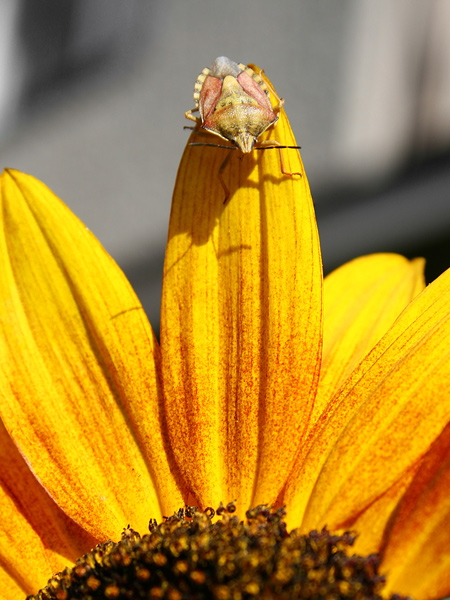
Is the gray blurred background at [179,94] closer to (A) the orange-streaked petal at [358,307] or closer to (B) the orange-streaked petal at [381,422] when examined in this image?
(A) the orange-streaked petal at [358,307]

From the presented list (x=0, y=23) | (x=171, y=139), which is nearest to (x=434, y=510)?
(x=171, y=139)

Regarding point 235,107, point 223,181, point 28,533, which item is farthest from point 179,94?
point 28,533

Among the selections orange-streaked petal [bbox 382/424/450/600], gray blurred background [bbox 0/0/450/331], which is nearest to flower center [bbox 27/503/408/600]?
orange-streaked petal [bbox 382/424/450/600]

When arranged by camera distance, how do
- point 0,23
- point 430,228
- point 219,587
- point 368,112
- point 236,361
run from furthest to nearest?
point 368,112, point 0,23, point 430,228, point 236,361, point 219,587

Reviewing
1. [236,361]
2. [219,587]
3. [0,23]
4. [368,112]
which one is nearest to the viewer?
[219,587]

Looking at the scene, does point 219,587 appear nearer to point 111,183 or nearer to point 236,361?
point 236,361
